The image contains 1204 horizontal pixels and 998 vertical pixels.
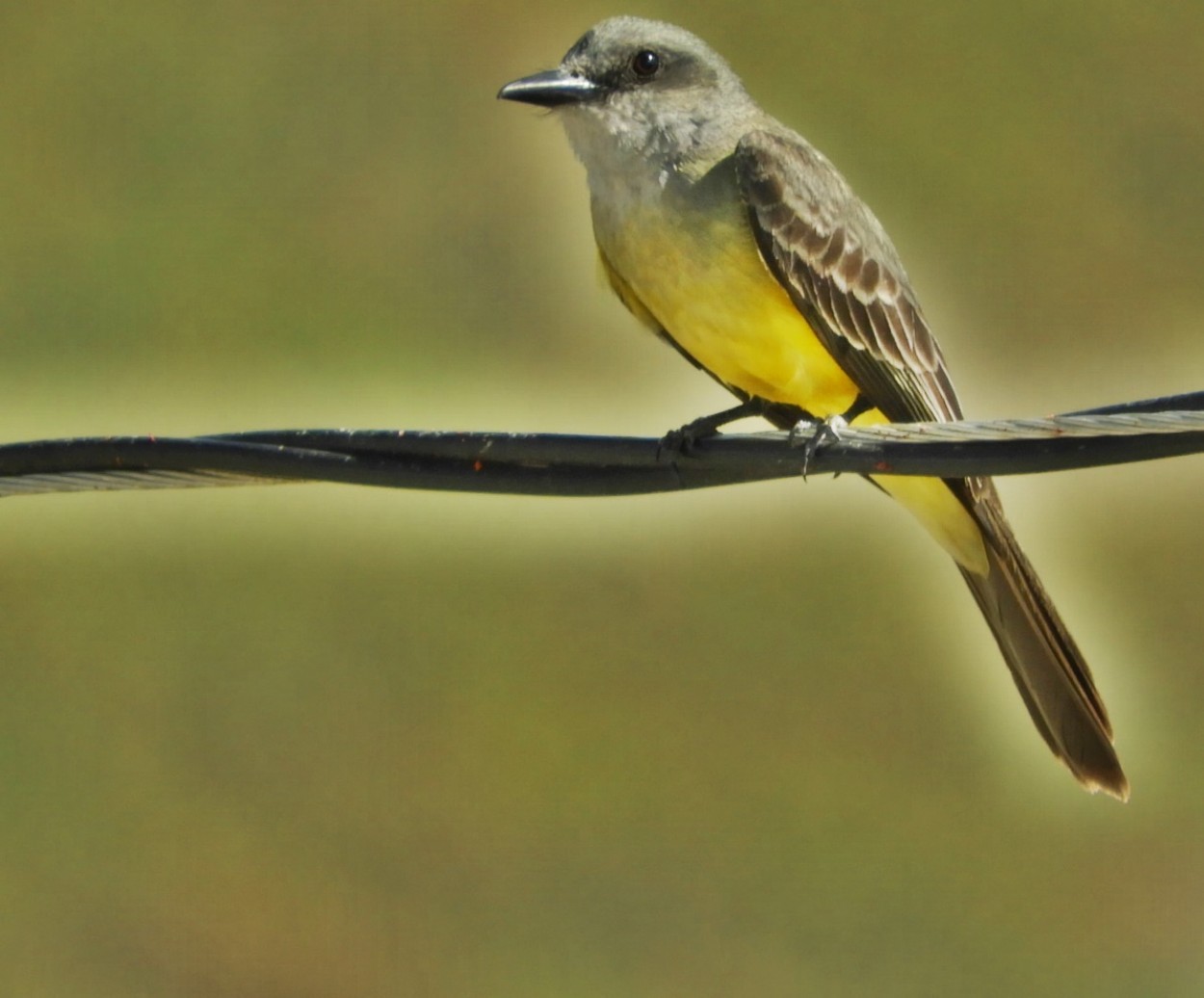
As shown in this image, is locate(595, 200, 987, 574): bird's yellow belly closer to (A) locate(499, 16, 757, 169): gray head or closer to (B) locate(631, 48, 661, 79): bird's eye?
(A) locate(499, 16, 757, 169): gray head

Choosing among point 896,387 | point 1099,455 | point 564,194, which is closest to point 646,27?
point 564,194

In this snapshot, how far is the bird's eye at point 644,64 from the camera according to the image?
3402 mm

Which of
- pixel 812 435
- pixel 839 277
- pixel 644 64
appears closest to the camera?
pixel 812 435

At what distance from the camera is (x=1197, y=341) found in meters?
4.41

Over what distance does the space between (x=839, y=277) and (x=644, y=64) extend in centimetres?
64

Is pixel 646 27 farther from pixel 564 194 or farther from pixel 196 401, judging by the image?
pixel 196 401

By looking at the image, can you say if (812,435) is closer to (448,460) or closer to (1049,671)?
(448,460)

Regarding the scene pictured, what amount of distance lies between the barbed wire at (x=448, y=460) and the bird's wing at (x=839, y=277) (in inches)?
40.7

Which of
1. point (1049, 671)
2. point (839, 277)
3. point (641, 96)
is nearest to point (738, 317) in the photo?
point (839, 277)

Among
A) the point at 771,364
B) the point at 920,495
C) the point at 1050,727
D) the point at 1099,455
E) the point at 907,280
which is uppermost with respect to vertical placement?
the point at 907,280

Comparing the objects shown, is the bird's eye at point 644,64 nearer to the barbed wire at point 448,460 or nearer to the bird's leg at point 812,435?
the bird's leg at point 812,435

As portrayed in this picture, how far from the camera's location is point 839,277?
317 centimetres

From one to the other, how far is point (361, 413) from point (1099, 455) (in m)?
3.45

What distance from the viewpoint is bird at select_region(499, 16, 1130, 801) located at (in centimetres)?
301
